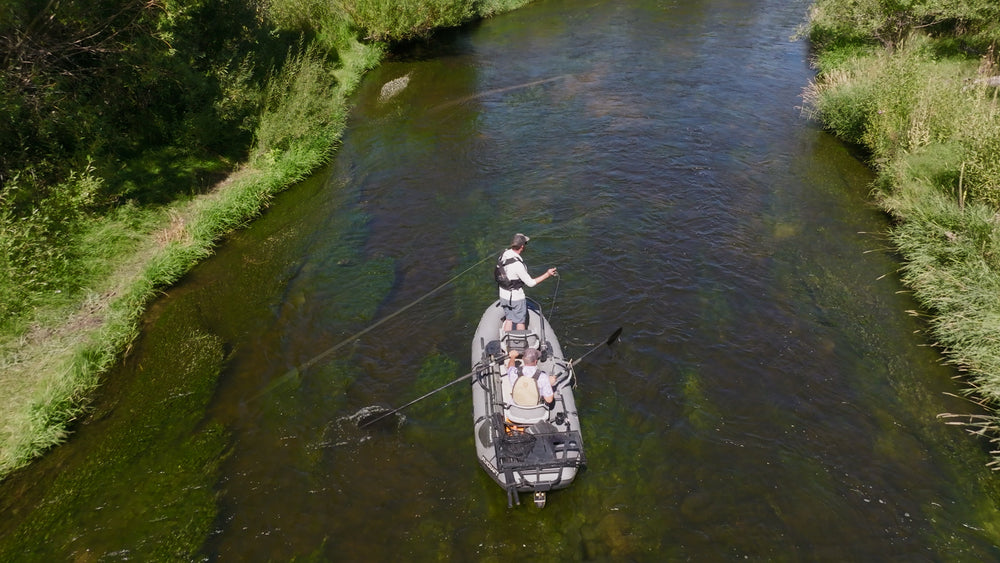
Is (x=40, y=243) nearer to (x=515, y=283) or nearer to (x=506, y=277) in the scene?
(x=506, y=277)

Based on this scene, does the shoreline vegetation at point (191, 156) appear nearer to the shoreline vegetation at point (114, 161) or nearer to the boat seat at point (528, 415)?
the shoreline vegetation at point (114, 161)

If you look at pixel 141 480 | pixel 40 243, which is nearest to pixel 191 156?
pixel 40 243

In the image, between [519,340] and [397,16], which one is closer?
[519,340]

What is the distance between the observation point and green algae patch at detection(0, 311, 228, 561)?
10266 mm

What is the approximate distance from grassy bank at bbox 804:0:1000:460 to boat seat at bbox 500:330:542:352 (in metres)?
9.00

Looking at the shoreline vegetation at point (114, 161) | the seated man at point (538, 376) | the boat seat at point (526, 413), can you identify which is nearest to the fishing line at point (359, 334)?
the shoreline vegetation at point (114, 161)

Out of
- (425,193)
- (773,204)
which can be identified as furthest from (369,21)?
(773,204)

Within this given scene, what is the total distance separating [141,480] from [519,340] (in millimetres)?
7815

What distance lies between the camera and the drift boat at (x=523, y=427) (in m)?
10.3

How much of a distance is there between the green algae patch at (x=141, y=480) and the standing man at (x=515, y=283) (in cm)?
650

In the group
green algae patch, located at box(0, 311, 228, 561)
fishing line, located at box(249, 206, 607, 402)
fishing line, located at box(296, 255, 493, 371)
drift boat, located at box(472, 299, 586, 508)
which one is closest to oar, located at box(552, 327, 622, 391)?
drift boat, located at box(472, 299, 586, 508)

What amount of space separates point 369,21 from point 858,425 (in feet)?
102

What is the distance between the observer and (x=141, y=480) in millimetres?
11398

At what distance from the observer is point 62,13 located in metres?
16.2
